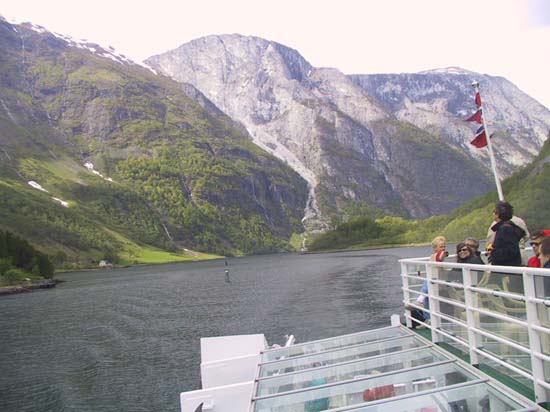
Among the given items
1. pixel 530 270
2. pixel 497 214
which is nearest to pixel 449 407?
pixel 530 270

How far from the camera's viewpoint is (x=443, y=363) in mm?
→ 9539

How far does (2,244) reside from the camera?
430 ft

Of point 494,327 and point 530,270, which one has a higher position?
point 530,270

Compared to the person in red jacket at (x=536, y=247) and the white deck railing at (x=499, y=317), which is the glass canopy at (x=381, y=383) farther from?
the person in red jacket at (x=536, y=247)

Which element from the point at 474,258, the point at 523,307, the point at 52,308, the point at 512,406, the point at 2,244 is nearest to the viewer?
the point at 512,406

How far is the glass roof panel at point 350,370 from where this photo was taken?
10.5 m

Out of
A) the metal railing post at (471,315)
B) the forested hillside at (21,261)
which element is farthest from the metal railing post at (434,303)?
the forested hillside at (21,261)

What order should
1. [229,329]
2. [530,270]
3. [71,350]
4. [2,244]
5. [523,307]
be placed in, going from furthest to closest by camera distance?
1. [2,244]
2. [229,329]
3. [71,350]
4. [523,307]
5. [530,270]

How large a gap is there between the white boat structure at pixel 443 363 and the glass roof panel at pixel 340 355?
2cm

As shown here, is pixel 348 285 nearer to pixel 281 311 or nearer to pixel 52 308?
pixel 281 311

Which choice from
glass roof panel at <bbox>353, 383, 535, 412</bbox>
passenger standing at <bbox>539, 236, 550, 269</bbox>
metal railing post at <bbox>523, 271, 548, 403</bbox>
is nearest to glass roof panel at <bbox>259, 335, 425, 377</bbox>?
glass roof panel at <bbox>353, 383, 535, 412</bbox>

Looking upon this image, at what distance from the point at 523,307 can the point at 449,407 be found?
5.99 ft

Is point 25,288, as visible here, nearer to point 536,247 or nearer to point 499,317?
point 536,247

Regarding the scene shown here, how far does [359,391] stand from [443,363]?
1606mm
